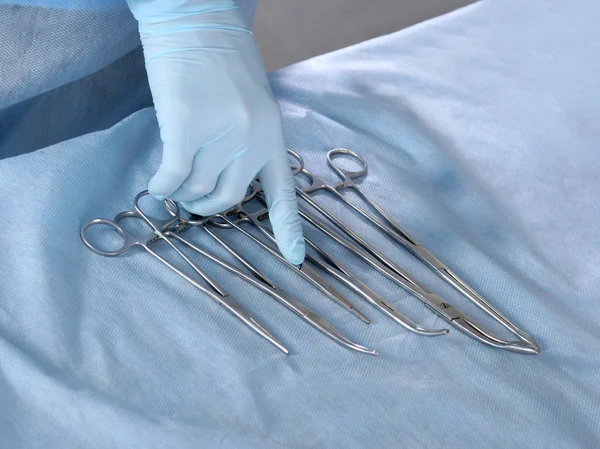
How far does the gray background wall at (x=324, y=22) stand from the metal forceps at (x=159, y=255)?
178 cm

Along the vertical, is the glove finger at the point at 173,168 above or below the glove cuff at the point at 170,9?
below

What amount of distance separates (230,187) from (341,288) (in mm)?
193

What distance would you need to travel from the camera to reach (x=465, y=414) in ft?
2.86

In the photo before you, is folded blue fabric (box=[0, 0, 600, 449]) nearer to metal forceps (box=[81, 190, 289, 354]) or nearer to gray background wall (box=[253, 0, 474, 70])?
metal forceps (box=[81, 190, 289, 354])

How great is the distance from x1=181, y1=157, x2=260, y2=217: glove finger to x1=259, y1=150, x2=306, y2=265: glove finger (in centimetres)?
2

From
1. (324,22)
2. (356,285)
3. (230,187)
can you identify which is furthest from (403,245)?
(324,22)

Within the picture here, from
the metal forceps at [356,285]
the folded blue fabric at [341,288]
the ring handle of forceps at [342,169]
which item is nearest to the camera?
the folded blue fabric at [341,288]

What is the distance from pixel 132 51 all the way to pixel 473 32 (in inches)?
25.4

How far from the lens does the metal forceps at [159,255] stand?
911 millimetres

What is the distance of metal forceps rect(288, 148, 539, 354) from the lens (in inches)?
37.6

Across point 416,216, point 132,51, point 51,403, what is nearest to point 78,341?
point 51,403

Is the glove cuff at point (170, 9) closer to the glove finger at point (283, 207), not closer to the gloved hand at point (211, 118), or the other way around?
the gloved hand at point (211, 118)

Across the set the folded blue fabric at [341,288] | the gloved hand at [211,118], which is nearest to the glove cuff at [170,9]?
the gloved hand at [211,118]

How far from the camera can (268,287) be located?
0.96 m
